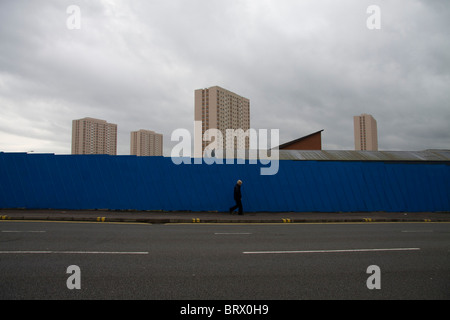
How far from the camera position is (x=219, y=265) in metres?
5.31

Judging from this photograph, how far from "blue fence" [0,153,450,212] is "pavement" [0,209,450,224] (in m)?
0.54

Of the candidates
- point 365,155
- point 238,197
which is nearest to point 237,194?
point 238,197

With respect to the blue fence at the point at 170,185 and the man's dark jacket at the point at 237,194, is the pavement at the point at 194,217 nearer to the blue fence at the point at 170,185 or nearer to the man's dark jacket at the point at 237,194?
the blue fence at the point at 170,185

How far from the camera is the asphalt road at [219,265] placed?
4.01 m

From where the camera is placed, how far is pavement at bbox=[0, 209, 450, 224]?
459 inches

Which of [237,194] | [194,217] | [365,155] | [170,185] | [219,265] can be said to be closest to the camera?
[219,265]

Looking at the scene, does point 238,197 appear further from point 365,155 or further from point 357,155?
point 365,155

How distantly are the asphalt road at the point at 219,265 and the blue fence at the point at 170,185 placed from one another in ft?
17.9

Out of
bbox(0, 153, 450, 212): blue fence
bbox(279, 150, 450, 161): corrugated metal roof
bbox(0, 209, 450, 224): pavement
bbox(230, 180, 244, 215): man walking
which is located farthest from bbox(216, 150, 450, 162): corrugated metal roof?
bbox(230, 180, 244, 215): man walking

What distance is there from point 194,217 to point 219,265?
726 cm

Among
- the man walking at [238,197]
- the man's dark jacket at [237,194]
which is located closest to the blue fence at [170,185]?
the man walking at [238,197]
